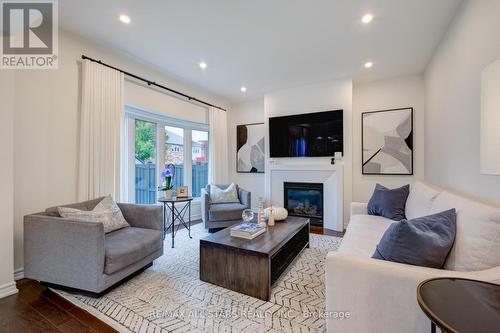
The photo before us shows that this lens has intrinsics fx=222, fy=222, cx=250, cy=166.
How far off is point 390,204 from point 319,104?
85.9 inches

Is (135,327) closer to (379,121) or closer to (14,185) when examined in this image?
Answer: (14,185)

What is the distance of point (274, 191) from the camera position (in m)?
4.54

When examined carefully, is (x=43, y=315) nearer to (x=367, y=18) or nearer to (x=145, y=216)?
(x=145, y=216)

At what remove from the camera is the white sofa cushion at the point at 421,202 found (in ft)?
6.77

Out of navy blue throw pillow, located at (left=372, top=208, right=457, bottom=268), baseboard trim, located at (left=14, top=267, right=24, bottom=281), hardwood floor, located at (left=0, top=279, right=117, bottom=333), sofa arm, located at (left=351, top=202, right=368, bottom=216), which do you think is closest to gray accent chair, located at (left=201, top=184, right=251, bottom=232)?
sofa arm, located at (left=351, top=202, right=368, bottom=216)

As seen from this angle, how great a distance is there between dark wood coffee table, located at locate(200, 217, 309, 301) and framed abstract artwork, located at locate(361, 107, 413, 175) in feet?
8.15

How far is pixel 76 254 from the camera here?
186 centimetres

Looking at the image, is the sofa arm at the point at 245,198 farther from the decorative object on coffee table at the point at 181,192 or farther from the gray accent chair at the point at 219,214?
the decorative object on coffee table at the point at 181,192

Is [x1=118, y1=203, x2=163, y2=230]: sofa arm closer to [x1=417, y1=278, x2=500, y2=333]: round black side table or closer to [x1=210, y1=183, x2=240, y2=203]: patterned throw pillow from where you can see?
[x1=210, y1=183, x2=240, y2=203]: patterned throw pillow

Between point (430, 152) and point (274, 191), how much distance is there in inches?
103

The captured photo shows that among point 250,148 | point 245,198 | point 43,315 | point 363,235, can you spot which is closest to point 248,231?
point 363,235

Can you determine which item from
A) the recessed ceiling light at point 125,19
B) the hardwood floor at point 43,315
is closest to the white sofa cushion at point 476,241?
the hardwood floor at point 43,315

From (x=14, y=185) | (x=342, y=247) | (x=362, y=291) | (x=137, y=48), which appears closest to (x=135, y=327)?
(x=362, y=291)

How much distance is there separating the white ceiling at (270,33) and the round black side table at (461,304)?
7.80ft
